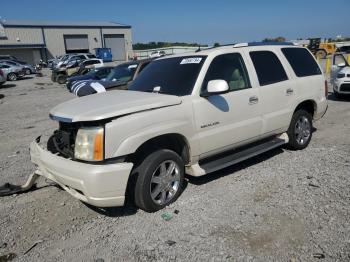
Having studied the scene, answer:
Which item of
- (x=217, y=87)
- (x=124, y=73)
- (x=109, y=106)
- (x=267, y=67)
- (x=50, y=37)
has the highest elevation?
(x=50, y=37)

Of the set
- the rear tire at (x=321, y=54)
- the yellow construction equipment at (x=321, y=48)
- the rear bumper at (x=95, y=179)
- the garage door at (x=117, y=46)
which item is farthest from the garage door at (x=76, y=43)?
the rear bumper at (x=95, y=179)

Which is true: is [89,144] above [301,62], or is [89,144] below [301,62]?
below

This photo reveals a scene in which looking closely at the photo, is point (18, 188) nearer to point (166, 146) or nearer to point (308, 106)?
point (166, 146)

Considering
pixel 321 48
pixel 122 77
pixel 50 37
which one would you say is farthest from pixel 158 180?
pixel 50 37

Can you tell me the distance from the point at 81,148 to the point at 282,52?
3.77 meters

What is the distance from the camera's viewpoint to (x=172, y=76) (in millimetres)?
4625

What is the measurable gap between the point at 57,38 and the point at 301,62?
5766cm

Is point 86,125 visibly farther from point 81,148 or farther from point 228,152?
point 228,152

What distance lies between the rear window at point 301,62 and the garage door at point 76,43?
57473 mm

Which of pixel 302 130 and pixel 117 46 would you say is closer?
pixel 302 130

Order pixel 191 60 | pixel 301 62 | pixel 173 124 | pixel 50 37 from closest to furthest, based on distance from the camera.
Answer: pixel 173 124
pixel 191 60
pixel 301 62
pixel 50 37

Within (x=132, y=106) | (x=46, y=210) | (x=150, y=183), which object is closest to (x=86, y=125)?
(x=132, y=106)

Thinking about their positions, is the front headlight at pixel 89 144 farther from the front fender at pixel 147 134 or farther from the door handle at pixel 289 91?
the door handle at pixel 289 91

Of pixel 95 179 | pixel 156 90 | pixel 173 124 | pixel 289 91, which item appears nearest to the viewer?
pixel 95 179
